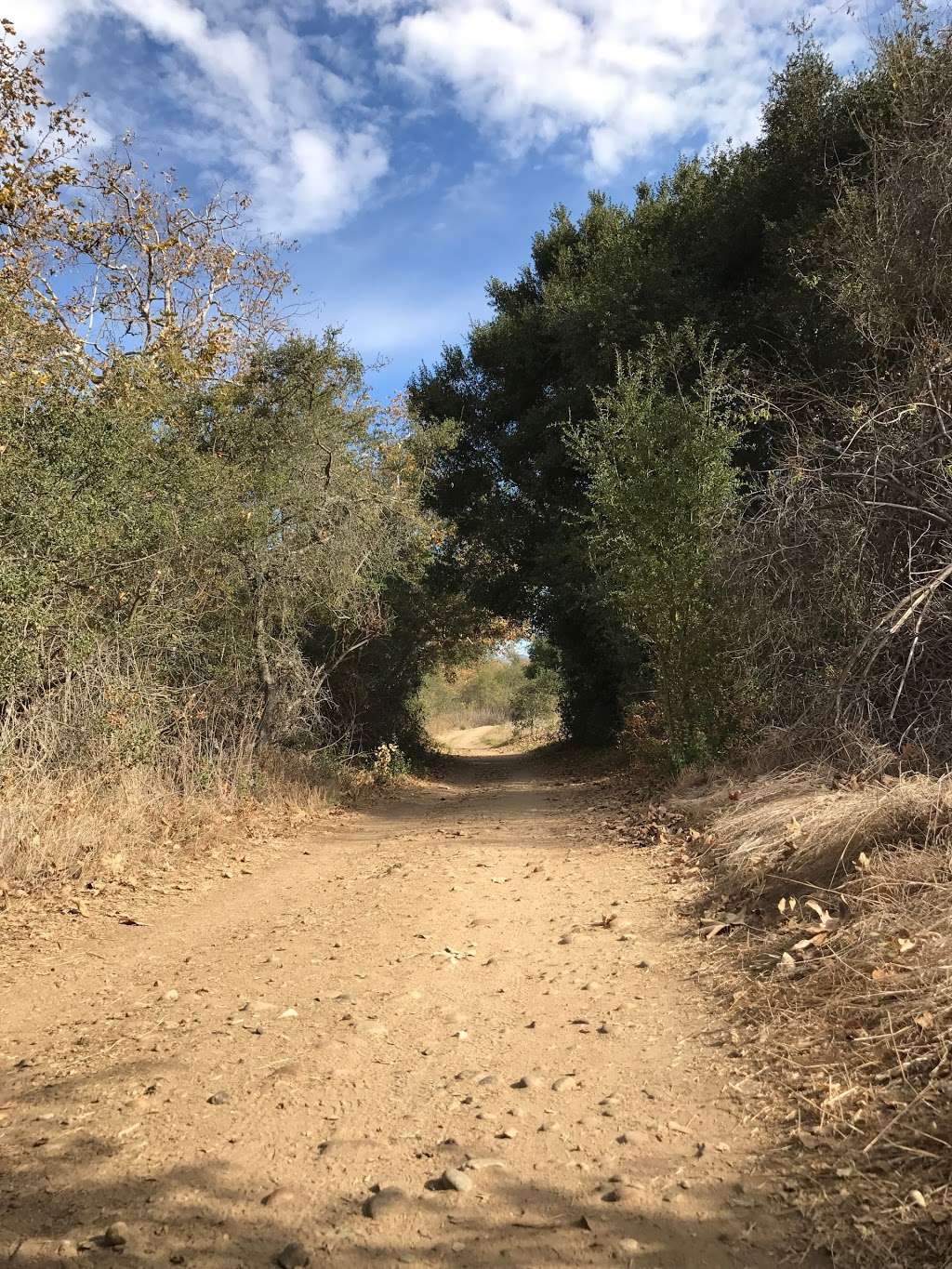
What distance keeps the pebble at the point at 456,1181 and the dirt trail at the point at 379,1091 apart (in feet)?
0.10

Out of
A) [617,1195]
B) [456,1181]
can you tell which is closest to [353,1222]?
[456,1181]

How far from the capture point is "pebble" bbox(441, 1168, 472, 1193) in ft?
8.06

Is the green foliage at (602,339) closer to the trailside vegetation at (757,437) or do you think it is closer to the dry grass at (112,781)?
the trailside vegetation at (757,437)

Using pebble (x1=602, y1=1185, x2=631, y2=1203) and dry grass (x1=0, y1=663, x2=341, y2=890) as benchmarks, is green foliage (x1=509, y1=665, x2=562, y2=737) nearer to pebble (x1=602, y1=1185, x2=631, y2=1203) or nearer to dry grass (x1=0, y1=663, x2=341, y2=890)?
dry grass (x1=0, y1=663, x2=341, y2=890)

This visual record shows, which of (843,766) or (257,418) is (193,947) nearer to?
(843,766)

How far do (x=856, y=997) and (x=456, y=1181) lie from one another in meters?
1.78

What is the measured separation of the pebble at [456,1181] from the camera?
96.7 inches

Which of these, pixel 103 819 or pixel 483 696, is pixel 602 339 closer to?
pixel 103 819

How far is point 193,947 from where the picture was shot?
505cm

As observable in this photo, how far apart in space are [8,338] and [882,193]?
9010 mm

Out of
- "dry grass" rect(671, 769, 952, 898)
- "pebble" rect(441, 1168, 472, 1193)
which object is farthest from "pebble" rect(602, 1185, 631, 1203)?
"dry grass" rect(671, 769, 952, 898)


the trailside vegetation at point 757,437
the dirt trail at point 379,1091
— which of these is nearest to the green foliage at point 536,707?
the trailside vegetation at point 757,437

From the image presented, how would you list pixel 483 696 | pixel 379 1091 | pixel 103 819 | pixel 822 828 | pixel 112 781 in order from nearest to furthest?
pixel 379 1091 → pixel 822 828 → pixel 103 819 → pixel 112 781 → pixel 483 696

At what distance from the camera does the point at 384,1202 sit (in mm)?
2391
